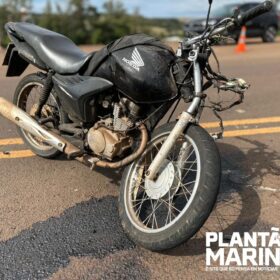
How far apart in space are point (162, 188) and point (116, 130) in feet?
1.92

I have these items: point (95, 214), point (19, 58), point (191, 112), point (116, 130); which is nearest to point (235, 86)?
point (191, 112)

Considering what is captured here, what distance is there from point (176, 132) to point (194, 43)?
61 cm

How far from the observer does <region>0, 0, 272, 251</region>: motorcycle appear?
2832 mm

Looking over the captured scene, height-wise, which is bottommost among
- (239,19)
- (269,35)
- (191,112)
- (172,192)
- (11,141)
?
(269,35)

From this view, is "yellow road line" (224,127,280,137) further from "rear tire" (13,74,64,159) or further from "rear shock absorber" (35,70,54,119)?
"rear shock absorber" (35,70,54,119)

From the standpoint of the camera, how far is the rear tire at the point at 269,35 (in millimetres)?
17922

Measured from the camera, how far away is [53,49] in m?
3.87

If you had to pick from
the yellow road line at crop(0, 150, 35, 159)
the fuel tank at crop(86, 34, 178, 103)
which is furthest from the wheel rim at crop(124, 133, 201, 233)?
the yellow road line at crop(0, 150, 35, 159)

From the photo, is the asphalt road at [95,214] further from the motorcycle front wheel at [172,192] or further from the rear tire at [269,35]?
the rear tire at [269,35]

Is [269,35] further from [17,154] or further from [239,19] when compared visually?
[239,19]

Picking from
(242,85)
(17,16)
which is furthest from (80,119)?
(17,16)

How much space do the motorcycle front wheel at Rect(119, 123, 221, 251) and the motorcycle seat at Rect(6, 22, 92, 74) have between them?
3.25 ft

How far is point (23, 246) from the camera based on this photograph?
9.94ft

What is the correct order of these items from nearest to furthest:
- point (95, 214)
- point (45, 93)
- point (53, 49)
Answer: point (95, 214) < point (53, 49) < point (45, 93)
